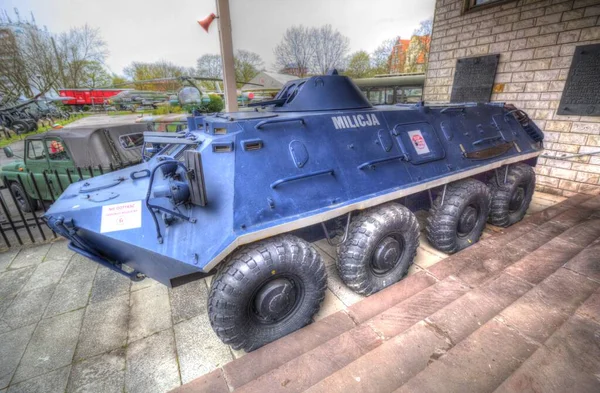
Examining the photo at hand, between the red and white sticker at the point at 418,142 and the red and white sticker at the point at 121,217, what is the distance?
117 inches

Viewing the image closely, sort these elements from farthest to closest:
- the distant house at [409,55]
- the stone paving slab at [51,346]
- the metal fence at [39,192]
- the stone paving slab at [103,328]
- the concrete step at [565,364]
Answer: the distant house at [409,55] < the metal fence at [39,192] < the stone paving slab at [103,328] < the stone paving slab at [51,346] < the concrete step at [565,364]

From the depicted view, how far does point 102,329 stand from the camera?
114 inches

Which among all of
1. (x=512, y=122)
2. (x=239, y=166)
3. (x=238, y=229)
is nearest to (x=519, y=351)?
(x=238, y=229)

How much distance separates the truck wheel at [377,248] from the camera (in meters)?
2.87

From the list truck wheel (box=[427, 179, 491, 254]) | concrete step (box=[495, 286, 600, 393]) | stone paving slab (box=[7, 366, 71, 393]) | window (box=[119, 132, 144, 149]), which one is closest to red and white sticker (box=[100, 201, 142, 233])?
stone paving slab (box=[7, 366, 71, 393])

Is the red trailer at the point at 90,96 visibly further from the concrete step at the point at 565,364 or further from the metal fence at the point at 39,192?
the concrete step at the point at 565,364

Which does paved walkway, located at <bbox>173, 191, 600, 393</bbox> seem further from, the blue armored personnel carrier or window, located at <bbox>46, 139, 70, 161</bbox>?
window, located at <bbox>46, 139, 70, 161</bbox>

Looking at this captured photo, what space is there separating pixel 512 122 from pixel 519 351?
4.18m

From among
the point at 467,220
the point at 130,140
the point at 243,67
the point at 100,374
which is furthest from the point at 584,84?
the point at 243,67

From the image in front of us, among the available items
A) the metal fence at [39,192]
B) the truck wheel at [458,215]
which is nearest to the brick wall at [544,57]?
the truck wheel at [458,215]

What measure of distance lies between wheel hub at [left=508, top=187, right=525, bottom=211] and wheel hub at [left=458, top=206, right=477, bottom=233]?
3.95 ft

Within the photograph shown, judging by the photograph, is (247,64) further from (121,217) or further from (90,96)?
(121,217)

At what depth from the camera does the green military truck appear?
5305 millimetres

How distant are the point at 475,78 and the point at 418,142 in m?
4.90
